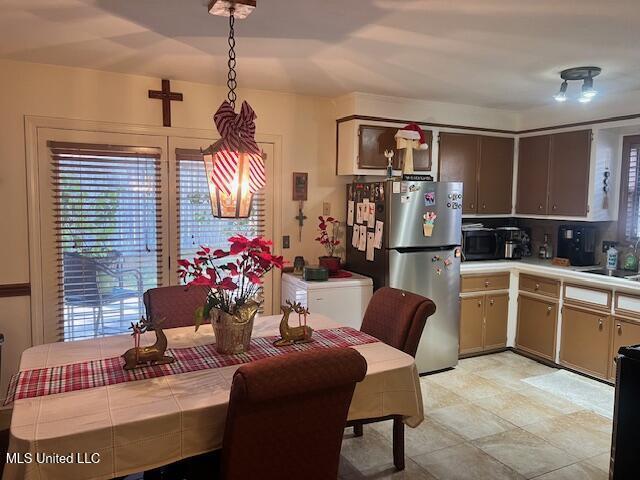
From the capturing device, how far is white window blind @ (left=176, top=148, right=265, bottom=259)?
12.3 ft

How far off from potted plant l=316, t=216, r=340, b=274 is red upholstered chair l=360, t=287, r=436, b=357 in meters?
1.22

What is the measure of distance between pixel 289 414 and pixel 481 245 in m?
3.44

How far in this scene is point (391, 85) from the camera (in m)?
3.75

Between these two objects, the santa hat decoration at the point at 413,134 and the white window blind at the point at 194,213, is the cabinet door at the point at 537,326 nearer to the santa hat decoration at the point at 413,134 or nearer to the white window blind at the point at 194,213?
the santa hat decoration at the point at 413,134

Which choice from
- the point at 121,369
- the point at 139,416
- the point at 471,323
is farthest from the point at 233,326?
the point at 471,323

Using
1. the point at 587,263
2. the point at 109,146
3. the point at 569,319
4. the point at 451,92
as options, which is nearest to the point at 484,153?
the point at 451,92

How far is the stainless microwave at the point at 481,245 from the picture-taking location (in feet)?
14.9

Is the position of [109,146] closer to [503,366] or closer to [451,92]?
[451,92]

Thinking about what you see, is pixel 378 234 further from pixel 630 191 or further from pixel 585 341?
pixel 630 191

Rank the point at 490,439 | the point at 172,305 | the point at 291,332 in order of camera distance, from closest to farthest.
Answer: the point at 291,332 < the point at 172,305 < the point at 490,439

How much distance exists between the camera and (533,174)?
474 centimetres

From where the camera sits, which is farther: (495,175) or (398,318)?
(495,175)

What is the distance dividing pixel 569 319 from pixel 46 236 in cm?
412

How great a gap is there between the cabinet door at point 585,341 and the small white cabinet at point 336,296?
172cm
